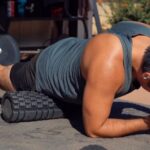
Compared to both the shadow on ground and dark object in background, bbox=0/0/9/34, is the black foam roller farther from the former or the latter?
dark object in background, bbox=0/0/9/34

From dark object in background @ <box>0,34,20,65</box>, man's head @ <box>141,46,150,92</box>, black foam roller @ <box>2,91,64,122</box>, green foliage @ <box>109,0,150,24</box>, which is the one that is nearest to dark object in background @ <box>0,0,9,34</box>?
dark object in background @ <box>0,34,20,65</box>

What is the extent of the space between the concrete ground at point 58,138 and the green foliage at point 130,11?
644 centimetres

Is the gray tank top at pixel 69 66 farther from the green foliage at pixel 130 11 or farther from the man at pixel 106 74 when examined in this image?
the green foliage at pixel 130 11

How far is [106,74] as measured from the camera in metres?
3.29

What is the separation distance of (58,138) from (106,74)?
418mm

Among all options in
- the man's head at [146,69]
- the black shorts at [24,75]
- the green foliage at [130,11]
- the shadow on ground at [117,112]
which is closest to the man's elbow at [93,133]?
the shadow on ground at [117,112]

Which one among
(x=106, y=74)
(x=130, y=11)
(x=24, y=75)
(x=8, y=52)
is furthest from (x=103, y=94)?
(x=130, y=11)

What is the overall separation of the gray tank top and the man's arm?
79 mm

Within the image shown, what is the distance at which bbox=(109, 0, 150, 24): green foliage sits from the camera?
10.1 meters

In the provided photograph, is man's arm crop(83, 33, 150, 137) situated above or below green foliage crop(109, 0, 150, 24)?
above

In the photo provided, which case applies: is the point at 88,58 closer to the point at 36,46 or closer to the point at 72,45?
the point at 72,45

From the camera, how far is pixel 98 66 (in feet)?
10.9

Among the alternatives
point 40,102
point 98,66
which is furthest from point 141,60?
point 40,102

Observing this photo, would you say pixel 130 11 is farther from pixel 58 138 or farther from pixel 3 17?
pixel 58 138
